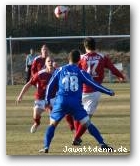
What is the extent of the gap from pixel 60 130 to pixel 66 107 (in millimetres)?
1453

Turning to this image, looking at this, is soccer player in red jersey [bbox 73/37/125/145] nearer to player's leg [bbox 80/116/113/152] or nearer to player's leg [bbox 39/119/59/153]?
player's leg [bbox 80/116/113/152]

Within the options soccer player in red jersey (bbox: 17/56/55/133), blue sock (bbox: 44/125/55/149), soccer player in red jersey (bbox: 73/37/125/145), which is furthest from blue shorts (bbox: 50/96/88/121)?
soccer player in red jersey (bbox: 17/56/55/133)

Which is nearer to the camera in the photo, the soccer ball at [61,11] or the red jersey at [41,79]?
the soccer ball at [61,11]

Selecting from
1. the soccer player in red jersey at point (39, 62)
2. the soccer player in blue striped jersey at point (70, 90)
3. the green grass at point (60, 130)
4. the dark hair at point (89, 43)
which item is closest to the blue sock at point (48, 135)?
the soccer player in blue striped jersey at point (70, 90)

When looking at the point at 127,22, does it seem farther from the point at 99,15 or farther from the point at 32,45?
the point at 32,45

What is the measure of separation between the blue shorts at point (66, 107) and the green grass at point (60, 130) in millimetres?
419

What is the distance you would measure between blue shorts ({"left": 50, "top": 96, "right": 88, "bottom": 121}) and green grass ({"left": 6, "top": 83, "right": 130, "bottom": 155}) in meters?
0.42

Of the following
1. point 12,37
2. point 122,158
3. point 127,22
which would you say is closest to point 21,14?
point 12,37

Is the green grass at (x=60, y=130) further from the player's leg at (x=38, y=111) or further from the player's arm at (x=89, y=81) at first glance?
the player's arm at (x=89, y=81)

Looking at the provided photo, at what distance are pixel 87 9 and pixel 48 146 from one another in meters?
1.55

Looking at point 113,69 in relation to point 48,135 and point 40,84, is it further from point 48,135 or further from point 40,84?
point 40,84

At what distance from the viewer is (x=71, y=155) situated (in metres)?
10.5

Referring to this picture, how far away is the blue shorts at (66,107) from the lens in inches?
409
